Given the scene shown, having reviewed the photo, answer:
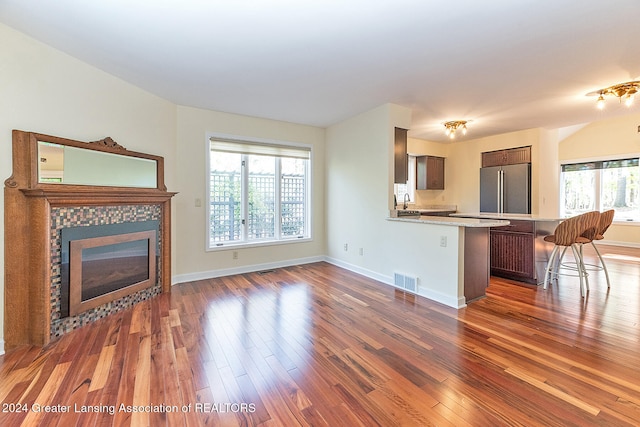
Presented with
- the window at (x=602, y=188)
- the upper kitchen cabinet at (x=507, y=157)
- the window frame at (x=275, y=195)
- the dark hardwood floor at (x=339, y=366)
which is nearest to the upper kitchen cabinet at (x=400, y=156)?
the window frame at (x=275, y=195)

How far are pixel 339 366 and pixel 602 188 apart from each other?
8476mm

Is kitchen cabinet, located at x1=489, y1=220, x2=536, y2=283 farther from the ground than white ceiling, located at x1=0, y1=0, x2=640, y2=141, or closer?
closer

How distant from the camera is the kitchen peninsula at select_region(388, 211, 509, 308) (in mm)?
3035

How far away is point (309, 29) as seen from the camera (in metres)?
2.13

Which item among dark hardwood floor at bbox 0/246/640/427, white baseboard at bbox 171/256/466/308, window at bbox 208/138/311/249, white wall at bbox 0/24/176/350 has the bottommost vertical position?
dark hardwood floor at bbox 0/246/640/427

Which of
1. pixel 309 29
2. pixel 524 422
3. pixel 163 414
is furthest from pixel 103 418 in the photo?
pixel 309 29

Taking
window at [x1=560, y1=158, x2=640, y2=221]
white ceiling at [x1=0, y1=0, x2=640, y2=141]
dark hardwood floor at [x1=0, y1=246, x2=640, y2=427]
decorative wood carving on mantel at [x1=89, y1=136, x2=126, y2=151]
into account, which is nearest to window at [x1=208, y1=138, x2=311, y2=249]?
white ceiling at [x1=0, y1=0, x2=640, y2=141]

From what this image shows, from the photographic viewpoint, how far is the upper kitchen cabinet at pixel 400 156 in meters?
3.97

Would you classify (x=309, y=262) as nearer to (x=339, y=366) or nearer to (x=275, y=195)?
(x=275, y=195)

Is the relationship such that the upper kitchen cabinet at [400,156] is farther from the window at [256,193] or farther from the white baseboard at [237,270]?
the white baseboard at [237,270]

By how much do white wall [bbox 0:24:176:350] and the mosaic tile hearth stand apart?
299 millimetres

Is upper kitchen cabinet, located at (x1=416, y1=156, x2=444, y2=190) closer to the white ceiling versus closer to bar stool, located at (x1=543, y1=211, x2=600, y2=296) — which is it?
the white ceiling

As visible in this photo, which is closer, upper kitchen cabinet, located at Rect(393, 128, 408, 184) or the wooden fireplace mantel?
the wooden fireplace mantel

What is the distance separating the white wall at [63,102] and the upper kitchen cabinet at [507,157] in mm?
6219
